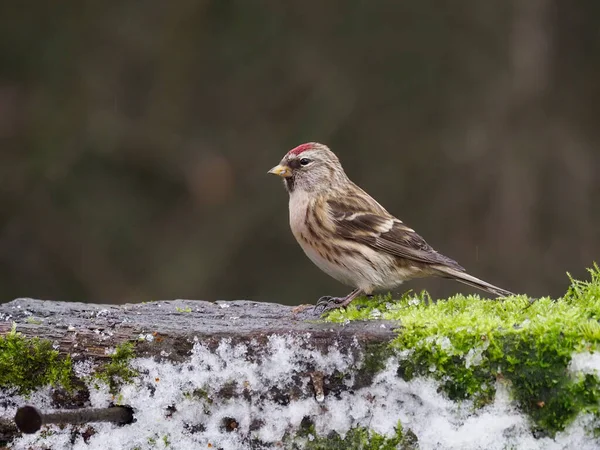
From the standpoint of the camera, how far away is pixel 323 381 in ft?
9.94

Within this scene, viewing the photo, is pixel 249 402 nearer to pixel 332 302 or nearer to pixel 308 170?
pixel 332 302

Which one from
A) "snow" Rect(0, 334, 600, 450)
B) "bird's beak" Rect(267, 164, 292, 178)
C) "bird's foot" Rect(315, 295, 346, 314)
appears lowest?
"snow" Rect(0, 334, 600, 450)

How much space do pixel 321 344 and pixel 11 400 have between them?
1.10 m

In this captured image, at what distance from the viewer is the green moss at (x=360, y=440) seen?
2.96 meters

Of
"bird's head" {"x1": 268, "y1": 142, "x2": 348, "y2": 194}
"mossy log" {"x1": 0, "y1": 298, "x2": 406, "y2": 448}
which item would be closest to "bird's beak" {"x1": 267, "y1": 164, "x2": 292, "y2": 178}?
"bird's head" {"x1": 268, "y1": 142, "x2": 348, "y2": 194}

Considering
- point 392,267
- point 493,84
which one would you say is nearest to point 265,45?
point 493,84

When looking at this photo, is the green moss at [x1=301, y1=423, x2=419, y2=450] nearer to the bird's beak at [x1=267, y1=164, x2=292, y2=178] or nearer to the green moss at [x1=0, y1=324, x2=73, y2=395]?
the green moss at [x1=0, y1=324, x2=73, y2=395]

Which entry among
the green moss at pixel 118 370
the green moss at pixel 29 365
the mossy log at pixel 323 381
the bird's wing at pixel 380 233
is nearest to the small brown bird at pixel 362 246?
the bird's wing at pixel 380 233

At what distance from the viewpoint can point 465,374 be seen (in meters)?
2.92

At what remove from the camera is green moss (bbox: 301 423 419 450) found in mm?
2963

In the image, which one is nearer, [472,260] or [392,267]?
[392,267]

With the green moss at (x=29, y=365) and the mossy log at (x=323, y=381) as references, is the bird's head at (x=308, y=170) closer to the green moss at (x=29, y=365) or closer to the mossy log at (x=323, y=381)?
the mossy log at (x=323, y=381)

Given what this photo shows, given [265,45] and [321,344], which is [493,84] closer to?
[265,45]

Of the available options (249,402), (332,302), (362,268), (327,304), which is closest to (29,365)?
(249,402)
